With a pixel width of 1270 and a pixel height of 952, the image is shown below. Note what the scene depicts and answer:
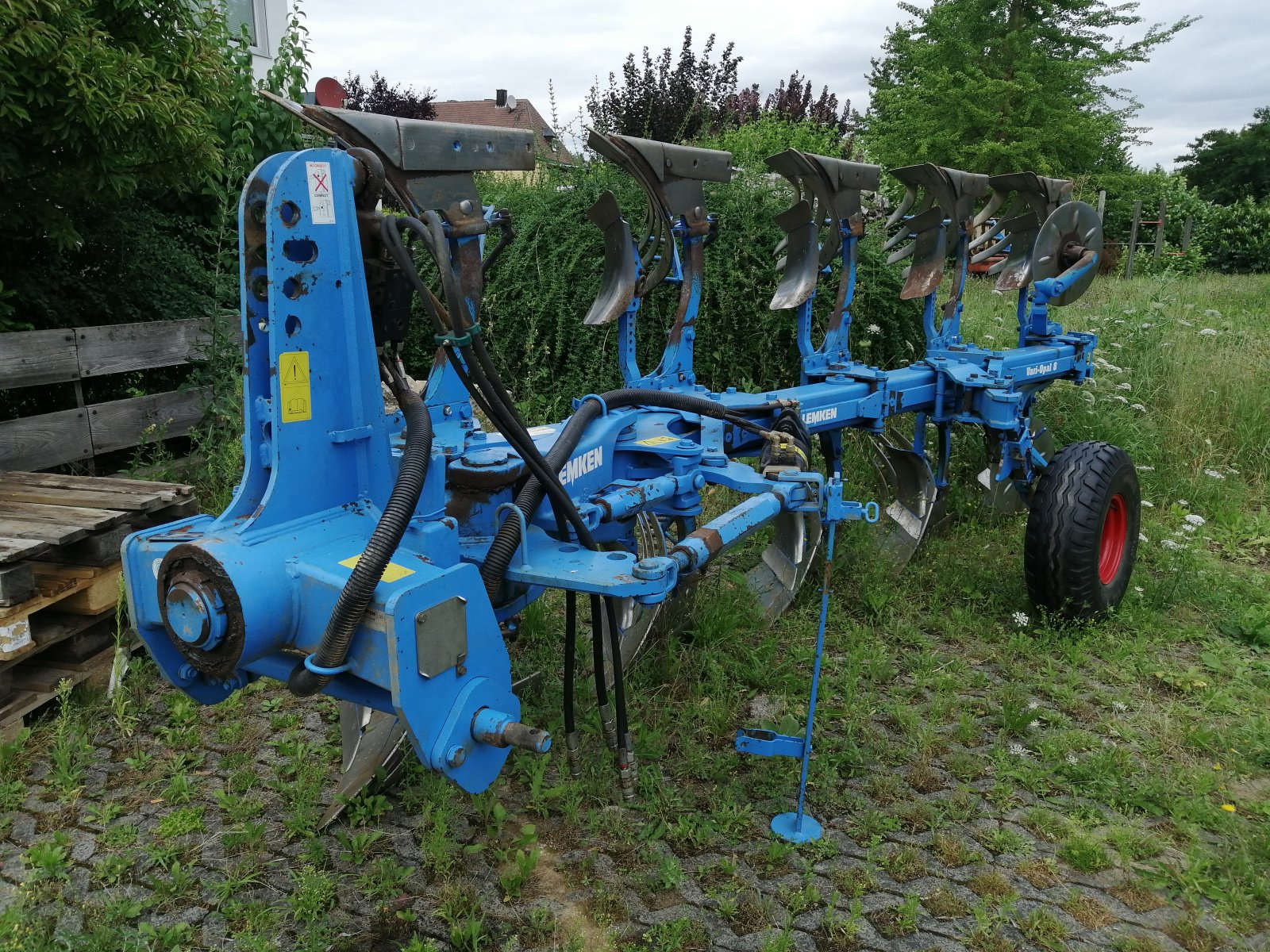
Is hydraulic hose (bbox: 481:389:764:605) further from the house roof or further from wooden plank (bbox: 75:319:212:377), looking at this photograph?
the house roof

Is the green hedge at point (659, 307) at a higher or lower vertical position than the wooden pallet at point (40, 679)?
higher

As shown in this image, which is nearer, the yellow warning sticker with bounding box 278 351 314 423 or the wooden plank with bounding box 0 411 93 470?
the yellow warning sticker with bounding box 278 351 314 423

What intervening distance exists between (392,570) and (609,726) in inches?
52.9

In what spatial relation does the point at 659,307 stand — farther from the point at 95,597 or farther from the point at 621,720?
the point at 621,720

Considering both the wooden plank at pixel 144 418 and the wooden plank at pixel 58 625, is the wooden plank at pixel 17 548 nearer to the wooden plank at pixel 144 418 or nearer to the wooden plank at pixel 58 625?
the wooden plank at pixel 58 625

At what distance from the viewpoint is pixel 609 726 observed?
10.0ft

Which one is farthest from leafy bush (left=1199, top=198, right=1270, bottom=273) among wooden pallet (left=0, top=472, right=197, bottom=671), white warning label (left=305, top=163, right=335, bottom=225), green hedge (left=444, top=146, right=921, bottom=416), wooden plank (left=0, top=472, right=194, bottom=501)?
white warning label (left=305, top=163, right=335, bottom=225)

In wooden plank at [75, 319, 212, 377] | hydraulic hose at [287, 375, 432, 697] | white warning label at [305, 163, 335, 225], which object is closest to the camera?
hydraulic hose at [287, 375, 432, 697]

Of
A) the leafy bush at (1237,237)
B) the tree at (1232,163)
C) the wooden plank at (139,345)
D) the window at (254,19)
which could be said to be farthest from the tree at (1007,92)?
the tree at (1232,163)

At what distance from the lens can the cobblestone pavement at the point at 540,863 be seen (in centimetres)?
240

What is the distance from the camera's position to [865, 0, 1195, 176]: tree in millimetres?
16891

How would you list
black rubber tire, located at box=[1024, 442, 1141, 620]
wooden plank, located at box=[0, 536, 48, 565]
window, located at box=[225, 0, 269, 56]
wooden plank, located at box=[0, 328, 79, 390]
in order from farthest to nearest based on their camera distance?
window, located at box=[225, 0, 269, 56] < wooden plank, located at box=[0, 328, 79, 390] < black rubber tire, located at box=[1024, 442, 1141, 620] < wooden plank, located at box=[0, 536, 48, 565]

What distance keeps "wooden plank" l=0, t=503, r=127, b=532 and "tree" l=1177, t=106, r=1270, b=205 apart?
144ft

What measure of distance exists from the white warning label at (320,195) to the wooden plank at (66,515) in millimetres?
1914
